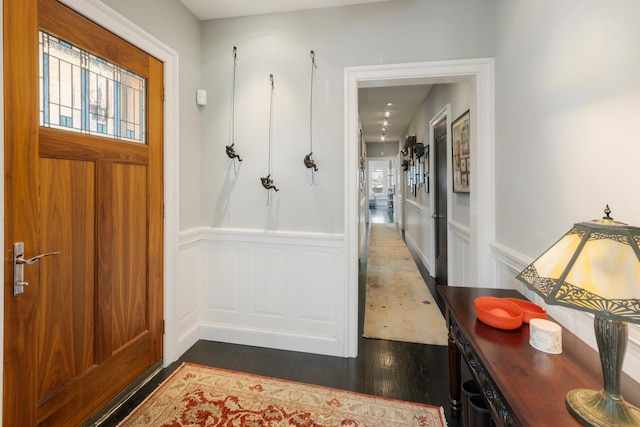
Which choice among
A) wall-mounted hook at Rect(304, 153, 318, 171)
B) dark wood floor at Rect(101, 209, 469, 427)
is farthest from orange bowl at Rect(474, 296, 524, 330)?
wall-mounted hook at Rect(304, 153, 318, 171)

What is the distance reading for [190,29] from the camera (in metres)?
2.46

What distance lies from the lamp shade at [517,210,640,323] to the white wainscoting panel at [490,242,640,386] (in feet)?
1.60

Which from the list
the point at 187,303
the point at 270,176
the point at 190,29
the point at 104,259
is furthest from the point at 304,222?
the point at 190,29

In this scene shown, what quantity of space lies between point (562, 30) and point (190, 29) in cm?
250

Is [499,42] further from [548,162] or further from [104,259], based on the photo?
[104,259]

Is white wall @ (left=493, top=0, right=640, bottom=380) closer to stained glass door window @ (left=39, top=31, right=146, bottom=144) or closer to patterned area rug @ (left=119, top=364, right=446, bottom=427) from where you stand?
patterned area rug @ (left=119, top=364, right=446, bottom=427)

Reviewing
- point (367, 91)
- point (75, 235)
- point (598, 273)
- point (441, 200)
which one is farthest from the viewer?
point (367, 91)

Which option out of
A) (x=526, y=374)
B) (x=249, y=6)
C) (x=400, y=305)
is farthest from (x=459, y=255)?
(x=249, y=6)

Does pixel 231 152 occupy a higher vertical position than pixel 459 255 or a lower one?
higher

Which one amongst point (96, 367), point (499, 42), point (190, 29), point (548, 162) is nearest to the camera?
point (548, 162)

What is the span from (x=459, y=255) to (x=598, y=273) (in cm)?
249

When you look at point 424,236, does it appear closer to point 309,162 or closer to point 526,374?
point 309,162

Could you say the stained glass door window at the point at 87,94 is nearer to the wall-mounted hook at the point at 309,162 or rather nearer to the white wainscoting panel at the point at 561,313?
the wall-mounted hook at the point at 309,162

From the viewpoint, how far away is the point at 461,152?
9.94 ft
